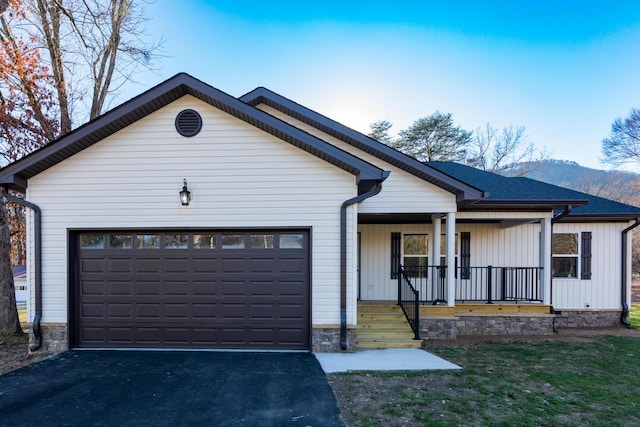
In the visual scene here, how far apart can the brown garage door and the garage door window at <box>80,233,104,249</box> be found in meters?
0.03

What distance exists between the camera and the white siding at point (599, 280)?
9273 mm

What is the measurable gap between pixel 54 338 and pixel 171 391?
11.7 ft

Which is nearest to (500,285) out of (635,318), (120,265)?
(635,318)

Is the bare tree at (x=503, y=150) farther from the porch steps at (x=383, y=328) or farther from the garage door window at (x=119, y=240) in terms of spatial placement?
the garage door window at (x=119, y=240)

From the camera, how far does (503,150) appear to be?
28.0 meters

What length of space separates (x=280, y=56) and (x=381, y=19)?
5.13 metres

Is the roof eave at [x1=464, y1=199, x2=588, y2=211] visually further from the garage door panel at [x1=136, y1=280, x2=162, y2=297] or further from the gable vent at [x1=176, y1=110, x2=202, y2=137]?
the garage door panel at [x1=136, y1=280, x2=162, y2=297]

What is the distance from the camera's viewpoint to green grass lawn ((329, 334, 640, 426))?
150 inches

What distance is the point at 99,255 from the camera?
6500mm

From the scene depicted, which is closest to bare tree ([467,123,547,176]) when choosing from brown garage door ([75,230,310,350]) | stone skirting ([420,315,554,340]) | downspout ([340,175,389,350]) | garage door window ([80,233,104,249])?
stone skirting ([420,315,554,340])

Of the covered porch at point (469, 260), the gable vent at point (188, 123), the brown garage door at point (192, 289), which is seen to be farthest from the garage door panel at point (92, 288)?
the covered porch at point (469, 260)

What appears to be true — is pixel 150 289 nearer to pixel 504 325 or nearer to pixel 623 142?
pixel 504 325

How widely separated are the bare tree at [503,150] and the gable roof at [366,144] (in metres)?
23.1

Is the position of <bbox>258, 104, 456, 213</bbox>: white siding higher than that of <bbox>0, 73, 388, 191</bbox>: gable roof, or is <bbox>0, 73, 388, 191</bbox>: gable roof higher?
<bbox>0, 73, 388, 191</bbox>: gable roof
